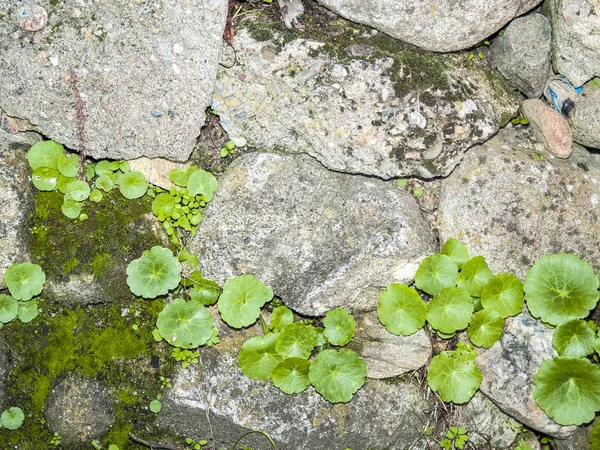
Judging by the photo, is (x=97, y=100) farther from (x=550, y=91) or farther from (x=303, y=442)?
(x=550, y=91)

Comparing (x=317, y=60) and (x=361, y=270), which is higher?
(x=317, y=60)

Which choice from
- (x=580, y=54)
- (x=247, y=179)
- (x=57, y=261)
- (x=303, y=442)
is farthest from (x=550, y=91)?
(x=57, y=261)

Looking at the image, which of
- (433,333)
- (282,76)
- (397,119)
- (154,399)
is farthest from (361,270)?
(154,399)

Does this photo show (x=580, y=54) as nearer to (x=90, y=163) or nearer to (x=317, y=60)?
(x=317, y=60)

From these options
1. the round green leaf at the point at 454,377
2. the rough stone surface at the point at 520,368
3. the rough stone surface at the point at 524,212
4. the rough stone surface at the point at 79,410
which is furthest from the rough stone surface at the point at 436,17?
the rough stone surface at the point at 79,410

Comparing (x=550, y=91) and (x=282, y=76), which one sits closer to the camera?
(x=282, y=76)

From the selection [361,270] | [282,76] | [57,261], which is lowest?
[57,261]
